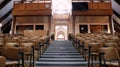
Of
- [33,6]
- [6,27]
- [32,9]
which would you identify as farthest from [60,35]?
[32,9]

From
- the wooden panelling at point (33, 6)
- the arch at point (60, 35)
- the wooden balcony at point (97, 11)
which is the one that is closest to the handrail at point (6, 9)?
the wooden panelling at point (33, 6)

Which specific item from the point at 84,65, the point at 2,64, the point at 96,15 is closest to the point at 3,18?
the point at 96,15

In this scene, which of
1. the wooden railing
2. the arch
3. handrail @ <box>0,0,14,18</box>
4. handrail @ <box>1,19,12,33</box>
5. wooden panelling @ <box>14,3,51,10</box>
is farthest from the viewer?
the arch

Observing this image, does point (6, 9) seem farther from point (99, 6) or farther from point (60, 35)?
point (60, 35)

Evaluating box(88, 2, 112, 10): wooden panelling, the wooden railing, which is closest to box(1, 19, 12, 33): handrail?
the wooden railing

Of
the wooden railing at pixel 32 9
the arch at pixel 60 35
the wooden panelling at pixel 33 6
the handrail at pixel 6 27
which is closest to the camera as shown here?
the wooden railing at pixel 32 9

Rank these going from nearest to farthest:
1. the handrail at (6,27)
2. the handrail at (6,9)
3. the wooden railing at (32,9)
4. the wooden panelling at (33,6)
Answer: the wooden railing at (32,9) → the wooden panelling at (33,6) → the handrail at (6,9) → the handrail at (6,27)

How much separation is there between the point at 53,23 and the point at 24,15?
3.56 meters

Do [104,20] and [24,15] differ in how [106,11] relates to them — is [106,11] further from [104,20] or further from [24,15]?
[24,15]

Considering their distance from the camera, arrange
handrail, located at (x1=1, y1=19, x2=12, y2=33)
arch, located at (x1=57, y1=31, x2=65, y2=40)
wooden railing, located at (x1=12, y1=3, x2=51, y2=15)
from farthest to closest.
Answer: arch, located at (x1=57, y1=31, x2=65, y2=40)
handrail, located at (x1=1, y1=19, x2=12, y2=33)
wooden railing, located at (x1=12, y1=3, x2=51, y2=15)

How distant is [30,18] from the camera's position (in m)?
19.4

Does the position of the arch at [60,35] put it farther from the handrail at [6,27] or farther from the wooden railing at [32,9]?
the wooden railing at [32,9]

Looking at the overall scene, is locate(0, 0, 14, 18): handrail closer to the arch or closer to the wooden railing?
the wooden railing

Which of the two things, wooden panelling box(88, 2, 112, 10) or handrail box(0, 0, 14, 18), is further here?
handrail box(0, 0, 14, 18)
